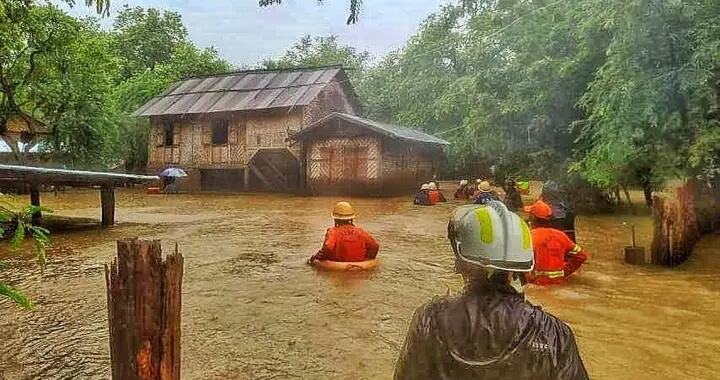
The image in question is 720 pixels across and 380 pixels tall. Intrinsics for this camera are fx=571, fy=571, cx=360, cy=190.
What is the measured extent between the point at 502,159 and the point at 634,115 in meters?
10.1

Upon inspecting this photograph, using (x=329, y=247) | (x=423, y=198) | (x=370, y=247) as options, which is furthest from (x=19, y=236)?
(x=423, y=198)

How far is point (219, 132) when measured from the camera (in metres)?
29.4

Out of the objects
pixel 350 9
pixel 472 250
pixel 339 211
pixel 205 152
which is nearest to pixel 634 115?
pixel 339 211

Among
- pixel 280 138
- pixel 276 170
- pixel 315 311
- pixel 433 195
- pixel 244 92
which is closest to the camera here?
pixel 315 311

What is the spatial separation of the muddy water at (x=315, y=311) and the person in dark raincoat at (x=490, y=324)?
2497 millimetres

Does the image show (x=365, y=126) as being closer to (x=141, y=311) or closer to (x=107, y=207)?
(x=107, y=207)

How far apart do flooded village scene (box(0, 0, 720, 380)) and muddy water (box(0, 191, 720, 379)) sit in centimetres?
4

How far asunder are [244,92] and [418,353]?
92.3ft

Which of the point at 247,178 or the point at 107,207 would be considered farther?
the point at 247,178

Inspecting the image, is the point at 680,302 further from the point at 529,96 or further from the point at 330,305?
the point at 529,96

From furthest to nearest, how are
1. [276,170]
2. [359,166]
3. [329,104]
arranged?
[329,104] < [276,170] < [359,166]

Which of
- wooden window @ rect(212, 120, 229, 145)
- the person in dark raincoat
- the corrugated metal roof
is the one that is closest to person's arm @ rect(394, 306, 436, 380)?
the person in dark raincoat

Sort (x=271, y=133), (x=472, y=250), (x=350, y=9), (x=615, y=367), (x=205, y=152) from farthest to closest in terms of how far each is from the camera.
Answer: (x=205, y=152) < (x=271, y=133) < (x=350, y=9) < (x=615, y=367) < (x=472, y=250)

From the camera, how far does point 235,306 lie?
6.17m
